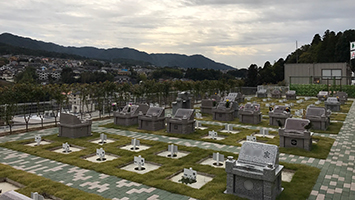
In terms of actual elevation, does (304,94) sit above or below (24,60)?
below

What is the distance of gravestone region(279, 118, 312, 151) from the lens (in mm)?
14852

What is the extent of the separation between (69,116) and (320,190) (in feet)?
49.0

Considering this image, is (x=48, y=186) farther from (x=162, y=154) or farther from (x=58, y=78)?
(x=58, y=78)

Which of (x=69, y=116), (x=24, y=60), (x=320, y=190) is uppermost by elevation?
Result: (x=24, y=60)

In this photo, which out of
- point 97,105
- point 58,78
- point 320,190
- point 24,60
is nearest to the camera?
point 320,190

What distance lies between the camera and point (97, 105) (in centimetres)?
2825

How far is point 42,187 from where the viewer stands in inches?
388

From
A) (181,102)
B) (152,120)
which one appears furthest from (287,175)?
(181,102)

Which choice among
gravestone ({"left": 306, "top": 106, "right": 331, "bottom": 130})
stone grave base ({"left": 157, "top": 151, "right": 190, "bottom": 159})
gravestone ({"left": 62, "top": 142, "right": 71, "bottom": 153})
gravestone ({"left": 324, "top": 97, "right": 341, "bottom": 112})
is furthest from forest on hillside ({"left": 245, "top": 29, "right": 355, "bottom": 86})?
gravestone ({"left": 62, "top": 142, "right": 71, "bottom": 153})

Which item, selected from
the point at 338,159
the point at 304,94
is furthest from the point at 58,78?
the point at 338,159

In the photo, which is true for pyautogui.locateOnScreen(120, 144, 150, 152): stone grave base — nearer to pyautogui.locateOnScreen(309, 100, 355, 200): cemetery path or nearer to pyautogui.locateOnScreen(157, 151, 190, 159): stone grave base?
pyautogui.locateOnScreen(157, 151, 190, 159): stone grave base

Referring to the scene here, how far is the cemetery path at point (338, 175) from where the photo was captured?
9.48m

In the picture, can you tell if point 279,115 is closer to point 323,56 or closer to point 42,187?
point 42,187

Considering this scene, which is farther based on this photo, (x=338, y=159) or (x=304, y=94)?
(x=304, y=94)
